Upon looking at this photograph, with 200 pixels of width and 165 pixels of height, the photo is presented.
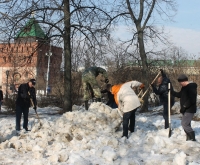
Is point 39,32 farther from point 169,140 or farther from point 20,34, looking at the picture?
point 169,140

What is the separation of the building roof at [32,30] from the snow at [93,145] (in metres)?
4.69

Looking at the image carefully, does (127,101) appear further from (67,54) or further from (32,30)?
(32,30)

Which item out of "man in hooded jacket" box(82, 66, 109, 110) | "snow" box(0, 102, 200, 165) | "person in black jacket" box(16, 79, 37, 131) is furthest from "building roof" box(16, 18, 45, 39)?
"snow" box(0, 102, 200, 165)

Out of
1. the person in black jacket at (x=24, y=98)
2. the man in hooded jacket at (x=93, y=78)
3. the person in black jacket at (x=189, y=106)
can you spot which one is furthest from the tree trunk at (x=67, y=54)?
the person in black jacket at (x=189, y=106)

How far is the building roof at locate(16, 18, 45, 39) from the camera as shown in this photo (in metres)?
13.3

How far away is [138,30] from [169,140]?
31.4 feet

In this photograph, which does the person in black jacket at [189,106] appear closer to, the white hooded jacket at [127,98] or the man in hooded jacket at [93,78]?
the white hooded jacket at [127,98]

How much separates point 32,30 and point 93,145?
7.24 metres

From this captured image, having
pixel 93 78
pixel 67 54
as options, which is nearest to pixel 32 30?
pixel 67 54

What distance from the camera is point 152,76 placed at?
19516mm

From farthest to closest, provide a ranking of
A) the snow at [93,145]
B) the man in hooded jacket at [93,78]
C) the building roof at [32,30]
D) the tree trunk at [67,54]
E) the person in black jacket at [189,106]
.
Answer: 1. the tree trunk at [67,54]
2. the building roof at [32,30]
3. the man in hooded jacket at [93,78]
4. the person in black jacket at [189,106]
5. the snow at [93,145]

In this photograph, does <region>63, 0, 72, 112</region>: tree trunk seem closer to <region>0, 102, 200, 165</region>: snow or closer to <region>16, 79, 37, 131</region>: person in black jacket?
<region>16, 79, 37, 131</region>: person in black jacket

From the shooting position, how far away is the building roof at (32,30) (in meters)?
13.3

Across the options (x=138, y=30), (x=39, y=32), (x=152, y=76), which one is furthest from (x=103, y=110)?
(x=152, y=76)
